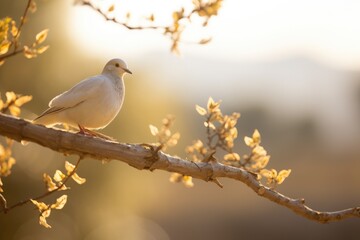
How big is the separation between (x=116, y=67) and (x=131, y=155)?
1935 mm

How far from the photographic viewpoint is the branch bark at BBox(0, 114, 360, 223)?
2551mm

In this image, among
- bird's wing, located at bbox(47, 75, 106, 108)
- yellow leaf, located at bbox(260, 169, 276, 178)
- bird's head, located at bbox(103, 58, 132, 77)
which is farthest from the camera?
bird's head, located at bbox(103, 58, 132, 77)

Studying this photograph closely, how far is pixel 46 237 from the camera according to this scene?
32.5 ft

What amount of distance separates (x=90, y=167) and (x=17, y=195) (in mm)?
1659

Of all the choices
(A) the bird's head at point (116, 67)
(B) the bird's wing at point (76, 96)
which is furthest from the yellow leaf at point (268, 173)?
(A) the bird's head at point (116, 67)

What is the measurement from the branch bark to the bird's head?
5.90 feet

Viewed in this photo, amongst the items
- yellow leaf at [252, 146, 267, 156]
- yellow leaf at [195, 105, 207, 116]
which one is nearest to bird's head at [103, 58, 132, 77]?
yellow leaf at [195, 105, 207, 116]

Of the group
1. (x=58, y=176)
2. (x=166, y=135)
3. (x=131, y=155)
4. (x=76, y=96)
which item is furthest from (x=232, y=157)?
(x=76, y=96)

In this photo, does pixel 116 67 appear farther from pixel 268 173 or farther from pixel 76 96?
pixel 268 173

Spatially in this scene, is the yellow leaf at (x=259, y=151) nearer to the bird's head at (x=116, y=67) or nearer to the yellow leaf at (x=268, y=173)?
the yellow leaf at (x=268, y=173)

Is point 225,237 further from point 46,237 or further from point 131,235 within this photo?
point 46,237

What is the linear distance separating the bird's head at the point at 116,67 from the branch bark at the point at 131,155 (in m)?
1.80

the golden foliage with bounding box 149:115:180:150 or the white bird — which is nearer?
the golden foliage with bounding box 149:115:180:150

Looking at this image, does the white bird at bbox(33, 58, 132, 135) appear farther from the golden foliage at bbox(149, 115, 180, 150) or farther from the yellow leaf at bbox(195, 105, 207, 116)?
the golden foliage at bbox(149, 115, 180, 150)
